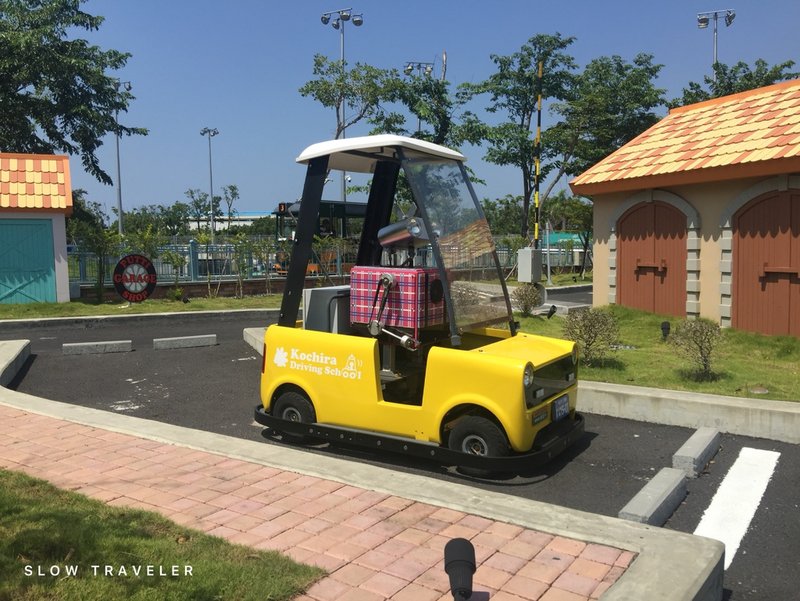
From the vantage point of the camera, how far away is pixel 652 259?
1248cm

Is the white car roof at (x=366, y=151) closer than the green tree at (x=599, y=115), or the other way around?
the white car roof at (x=366, y=151)

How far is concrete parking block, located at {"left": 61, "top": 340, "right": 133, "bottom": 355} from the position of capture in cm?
1132

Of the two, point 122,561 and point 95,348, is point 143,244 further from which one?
point 122,561

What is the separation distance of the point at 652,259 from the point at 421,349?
8.13 metres

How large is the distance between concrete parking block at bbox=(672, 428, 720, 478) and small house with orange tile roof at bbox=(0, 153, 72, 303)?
51.3ft

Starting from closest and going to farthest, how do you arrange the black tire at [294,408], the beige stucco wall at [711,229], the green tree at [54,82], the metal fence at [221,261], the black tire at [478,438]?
the black tire at [478,438] → the black tire at [294,408] → the beige stucco wall at [711,229] → the metal fence at [221,261] → the green tree at [54,82]

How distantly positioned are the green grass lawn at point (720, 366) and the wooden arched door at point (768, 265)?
0.33 metres

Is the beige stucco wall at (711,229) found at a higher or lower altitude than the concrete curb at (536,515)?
higher

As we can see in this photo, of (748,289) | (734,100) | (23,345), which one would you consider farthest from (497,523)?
(734,100)

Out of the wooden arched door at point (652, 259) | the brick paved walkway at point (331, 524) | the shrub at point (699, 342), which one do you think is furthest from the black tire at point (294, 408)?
the wooden arched door at point (652, 259)

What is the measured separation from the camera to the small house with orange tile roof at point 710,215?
1015 centimetres

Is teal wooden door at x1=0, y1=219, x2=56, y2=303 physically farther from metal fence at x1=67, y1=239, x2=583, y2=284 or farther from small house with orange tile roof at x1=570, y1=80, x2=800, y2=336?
small house with orange tile roof at x1=570, y1=80, x2=800, y2=336

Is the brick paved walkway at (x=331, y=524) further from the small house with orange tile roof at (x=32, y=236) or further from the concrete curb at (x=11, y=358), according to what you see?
the small house with orange tile roof at (x=32, y=236)

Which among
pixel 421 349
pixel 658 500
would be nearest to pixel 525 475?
pixel 658 500
